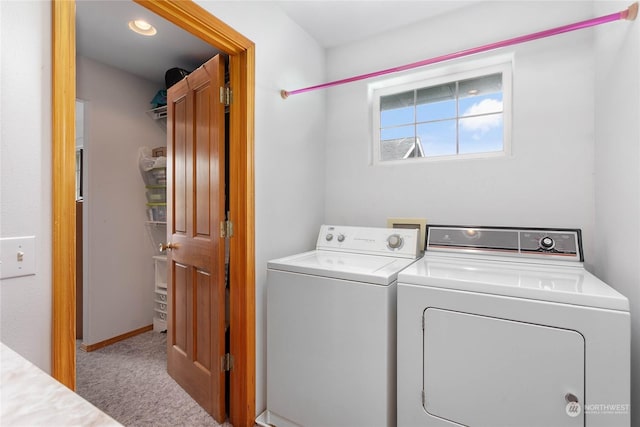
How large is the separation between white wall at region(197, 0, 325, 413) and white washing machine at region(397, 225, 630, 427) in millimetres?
860

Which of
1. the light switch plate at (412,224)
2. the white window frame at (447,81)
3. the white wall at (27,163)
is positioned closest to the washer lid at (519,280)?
the light switch plate at (412,224)

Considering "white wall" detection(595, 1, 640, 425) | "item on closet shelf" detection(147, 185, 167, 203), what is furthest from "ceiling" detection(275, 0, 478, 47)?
"item on closet shelf" detection(147, 185, 167, 203)

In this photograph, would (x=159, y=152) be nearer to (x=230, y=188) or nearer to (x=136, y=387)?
(x=230, y=188)

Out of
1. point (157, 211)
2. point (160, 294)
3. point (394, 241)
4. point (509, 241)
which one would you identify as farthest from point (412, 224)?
point (160, 294)

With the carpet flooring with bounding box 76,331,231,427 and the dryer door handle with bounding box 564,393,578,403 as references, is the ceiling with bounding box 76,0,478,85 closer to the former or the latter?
the dryer door handle with bounding box 564,393,578,403

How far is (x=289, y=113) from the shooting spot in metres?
2.06

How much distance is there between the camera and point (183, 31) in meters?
2.25

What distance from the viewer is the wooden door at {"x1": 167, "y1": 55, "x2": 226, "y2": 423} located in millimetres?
1791

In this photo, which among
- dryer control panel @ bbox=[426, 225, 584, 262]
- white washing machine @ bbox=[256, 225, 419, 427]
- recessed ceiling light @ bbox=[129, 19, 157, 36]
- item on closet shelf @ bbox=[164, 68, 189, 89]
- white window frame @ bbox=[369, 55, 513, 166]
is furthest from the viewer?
item on closet shelf @ bbox=[164, 68, 189, 89]

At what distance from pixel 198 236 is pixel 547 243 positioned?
196cm

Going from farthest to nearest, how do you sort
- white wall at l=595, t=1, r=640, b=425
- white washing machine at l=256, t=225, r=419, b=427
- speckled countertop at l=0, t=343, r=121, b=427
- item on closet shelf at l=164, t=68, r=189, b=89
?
1. item on closet shelf at l=164, t=68, r=189, b=89
2. white washing machine at l=256, t=225, r=419, b=427
3. white wall at l=595, t=1, r=640, b=425
4. speckled countertop at l=0, t=343, r=121, b=427

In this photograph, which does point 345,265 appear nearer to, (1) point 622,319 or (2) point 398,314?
(2) point 398,314

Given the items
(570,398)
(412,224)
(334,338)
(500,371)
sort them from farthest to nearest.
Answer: (412,224)
(334,338)
(500,371)
(570,398)

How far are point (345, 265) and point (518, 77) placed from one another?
1513 millimetres
